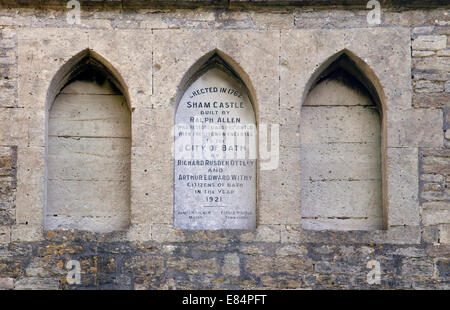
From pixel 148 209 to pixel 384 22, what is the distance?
2601 mm

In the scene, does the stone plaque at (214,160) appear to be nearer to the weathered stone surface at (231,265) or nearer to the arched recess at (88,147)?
the weathered stone surface at (231,265)

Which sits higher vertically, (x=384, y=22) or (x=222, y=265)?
(x=384, y=22)

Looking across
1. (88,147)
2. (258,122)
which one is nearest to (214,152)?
(258,122)

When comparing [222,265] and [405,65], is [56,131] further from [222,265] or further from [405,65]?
[405,65]

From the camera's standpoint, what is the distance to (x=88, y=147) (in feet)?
18.3

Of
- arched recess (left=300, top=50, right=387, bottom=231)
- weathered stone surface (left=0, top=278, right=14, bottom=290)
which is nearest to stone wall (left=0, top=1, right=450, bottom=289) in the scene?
weathered stone surface (left=0, top=278, right=14, bottom=290)

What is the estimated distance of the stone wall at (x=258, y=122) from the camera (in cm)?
521

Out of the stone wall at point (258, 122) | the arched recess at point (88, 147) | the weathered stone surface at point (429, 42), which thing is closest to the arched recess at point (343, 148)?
Result: the stone wall at point (258, 122)

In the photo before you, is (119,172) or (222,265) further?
(119,172)

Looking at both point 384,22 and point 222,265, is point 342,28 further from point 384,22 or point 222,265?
point 222,265

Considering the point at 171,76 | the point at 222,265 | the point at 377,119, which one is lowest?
the point at 222,265

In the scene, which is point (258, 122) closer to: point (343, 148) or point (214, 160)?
point (214, 160)

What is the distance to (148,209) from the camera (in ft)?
17.3

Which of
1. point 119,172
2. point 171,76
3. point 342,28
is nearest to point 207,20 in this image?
point 171,76
